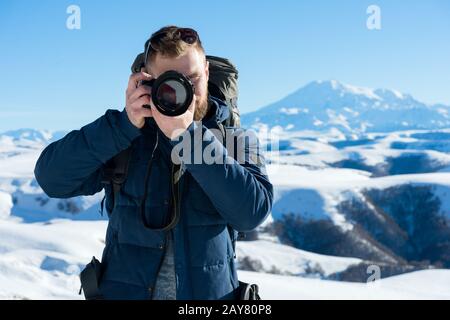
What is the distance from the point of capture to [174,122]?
1.99 m

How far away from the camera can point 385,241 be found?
243 ft

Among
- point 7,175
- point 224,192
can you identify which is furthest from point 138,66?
point 7,175

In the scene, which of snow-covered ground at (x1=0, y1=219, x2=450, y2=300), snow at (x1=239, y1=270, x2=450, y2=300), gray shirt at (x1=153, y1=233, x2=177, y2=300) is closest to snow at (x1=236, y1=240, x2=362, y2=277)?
snow-covered ground at (x1=0, y1=219, x2=450, y2=300)

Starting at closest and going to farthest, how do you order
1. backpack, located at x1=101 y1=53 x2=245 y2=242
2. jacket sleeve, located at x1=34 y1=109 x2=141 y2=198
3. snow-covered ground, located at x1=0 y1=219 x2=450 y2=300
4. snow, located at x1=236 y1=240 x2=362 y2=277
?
1. jacket sleeve, located at x1=34 y1=109 x2=141 y2=198
2. backpack, located at x1=101 y1=53 x2=245 y2=242
3. snow-covered ground, located at x1=0 y1=219 x2=450 y2=300
4. snow, located at x1=236 y1=240 x2=362 y2=277

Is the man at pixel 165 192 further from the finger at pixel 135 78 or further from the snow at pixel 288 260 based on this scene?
the snow at pixel 288 260

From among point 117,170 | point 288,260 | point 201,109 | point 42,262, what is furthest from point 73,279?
point 288,260

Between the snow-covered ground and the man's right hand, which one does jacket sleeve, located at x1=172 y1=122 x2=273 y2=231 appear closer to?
the man's right hand

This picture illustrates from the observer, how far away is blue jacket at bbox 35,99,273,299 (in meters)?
2.03

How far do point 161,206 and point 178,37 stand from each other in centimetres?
76

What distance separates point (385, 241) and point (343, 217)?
7961mm

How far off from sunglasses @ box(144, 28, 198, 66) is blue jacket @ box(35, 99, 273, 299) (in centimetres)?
32

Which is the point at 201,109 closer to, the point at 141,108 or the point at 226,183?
the point at 141,108

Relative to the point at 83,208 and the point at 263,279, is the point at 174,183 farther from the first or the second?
the point at 83,208

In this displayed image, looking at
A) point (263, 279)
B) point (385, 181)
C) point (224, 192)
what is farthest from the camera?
point (385, 181)
